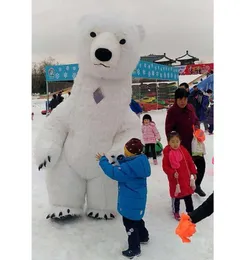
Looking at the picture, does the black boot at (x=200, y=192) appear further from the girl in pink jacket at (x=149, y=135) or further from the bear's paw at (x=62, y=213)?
the girl in pink jacket at (x=149, y=135)

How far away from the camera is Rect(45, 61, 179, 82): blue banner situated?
6.65m

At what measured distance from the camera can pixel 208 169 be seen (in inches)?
149

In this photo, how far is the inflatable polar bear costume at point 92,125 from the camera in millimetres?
2268

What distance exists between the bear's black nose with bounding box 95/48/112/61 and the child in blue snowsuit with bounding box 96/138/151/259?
0.54m

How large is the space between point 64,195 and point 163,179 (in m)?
1.36

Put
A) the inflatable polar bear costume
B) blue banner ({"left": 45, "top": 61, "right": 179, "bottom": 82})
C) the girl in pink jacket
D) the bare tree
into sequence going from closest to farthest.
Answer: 1. the inflatable polar bear costume
2. the bare tree
3. the girl in pink jacket
4. blue banner ({"left": 45, "top": 61, "right": 179, "bottom": 82})

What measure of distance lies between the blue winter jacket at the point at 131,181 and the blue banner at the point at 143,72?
390 cm

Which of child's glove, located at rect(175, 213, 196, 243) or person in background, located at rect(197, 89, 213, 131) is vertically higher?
person in background, located at rect(197, 89, 213, 131)

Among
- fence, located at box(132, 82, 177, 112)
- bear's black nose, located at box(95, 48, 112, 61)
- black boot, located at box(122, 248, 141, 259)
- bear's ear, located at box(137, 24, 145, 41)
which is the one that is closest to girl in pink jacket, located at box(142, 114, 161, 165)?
bear's ear, located at box(137, 24, 145, 41)

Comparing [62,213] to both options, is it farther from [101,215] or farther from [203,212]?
[203,212]

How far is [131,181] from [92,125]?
21.2 inches

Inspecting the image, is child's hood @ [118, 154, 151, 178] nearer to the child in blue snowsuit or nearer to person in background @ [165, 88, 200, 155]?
the child in blue snowsuit

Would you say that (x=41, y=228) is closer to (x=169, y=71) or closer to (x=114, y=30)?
(x=114, y=30)

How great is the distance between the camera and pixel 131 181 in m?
2.01
